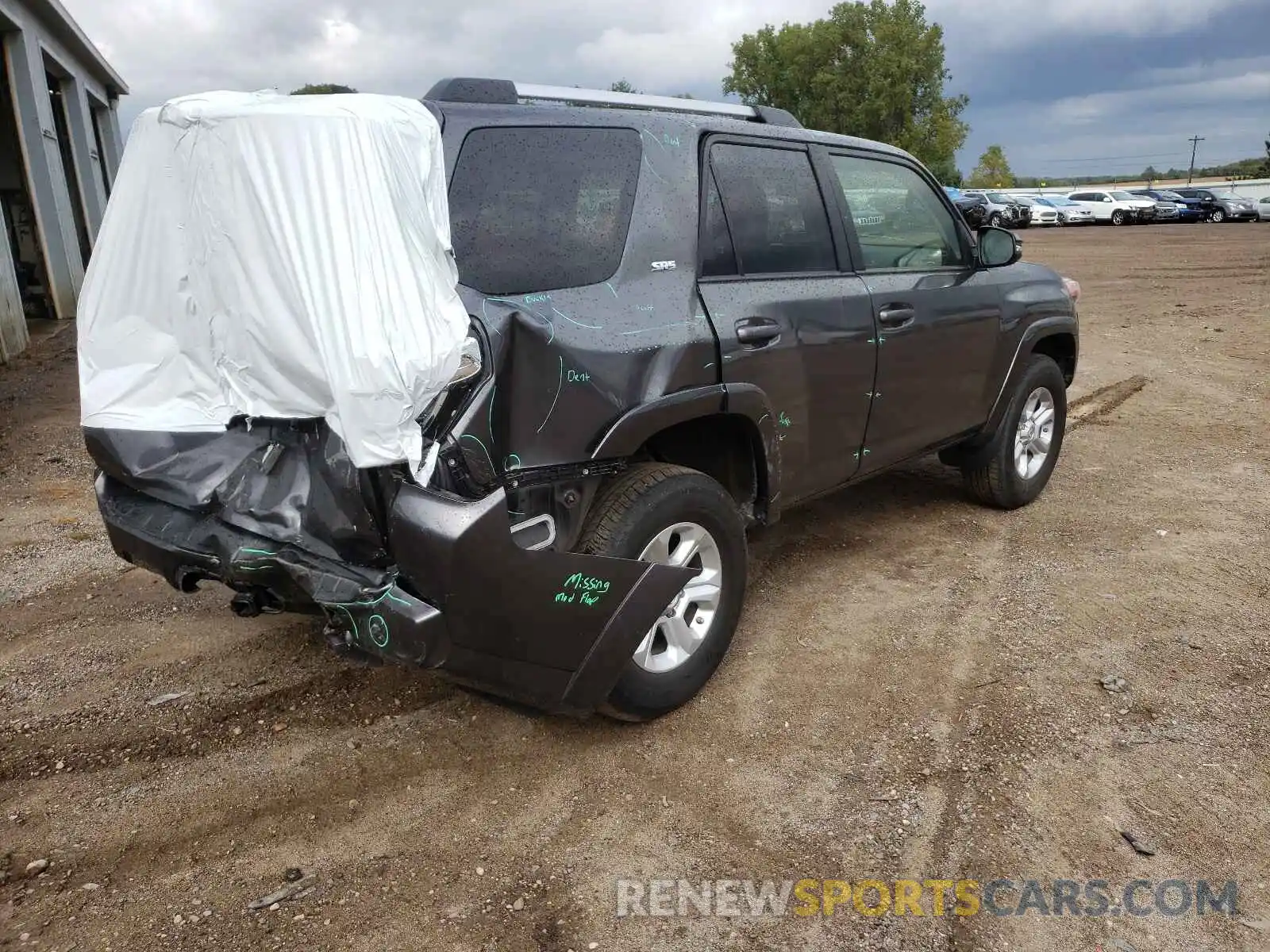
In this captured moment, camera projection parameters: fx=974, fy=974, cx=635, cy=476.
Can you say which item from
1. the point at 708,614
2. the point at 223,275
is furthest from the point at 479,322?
the point at 708,614

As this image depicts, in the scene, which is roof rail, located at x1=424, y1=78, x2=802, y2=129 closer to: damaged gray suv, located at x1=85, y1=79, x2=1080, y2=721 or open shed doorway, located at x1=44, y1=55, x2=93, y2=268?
damaged gray suv, located at x1=85, y1=79, x2=1080, y2=721

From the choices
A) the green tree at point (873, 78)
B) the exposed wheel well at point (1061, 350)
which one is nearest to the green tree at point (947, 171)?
the green tree at point (873, 78)

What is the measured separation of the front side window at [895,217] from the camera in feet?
13.7

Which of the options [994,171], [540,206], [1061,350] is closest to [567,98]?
[540,206]

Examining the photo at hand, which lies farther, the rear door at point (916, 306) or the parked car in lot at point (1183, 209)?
the parked car in lot at point (1183, 209)

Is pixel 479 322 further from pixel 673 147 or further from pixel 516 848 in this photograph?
pixel 516 848

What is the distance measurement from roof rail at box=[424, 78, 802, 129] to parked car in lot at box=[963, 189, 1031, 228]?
1198 inches

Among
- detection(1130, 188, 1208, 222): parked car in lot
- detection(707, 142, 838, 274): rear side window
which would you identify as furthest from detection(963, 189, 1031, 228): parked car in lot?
detection(707, 142, 838, 274): rear side window

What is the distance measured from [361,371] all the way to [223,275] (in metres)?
0.57

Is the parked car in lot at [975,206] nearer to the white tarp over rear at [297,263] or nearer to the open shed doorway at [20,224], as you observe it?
the open shed doorway at [20,224]

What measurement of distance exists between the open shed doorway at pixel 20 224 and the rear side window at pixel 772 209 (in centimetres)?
1110

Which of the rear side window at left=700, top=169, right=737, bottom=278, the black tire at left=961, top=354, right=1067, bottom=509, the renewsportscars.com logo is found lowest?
the renewsportscars.com logo

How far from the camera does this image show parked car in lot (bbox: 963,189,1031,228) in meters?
34.2

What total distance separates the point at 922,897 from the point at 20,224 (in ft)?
58.6
